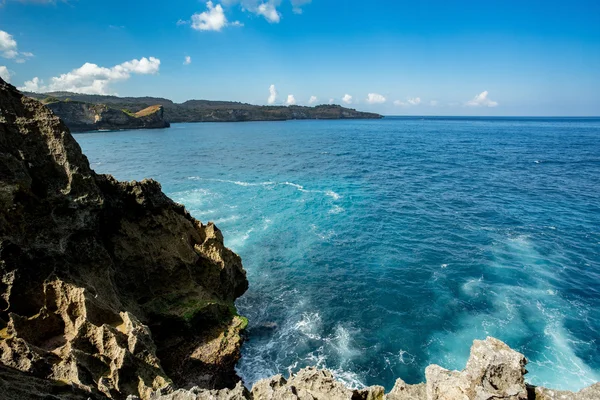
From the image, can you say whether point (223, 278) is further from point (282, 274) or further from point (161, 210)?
point (282, 274)

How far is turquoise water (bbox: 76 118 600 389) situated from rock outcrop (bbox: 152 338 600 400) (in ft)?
34.6

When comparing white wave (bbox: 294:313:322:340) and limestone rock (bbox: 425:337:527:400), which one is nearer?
limestone rock (bbox: 425:337:527:400)

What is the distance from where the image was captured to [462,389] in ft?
30.3

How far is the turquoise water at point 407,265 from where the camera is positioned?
72.4ft

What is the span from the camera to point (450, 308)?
26078 millimetres

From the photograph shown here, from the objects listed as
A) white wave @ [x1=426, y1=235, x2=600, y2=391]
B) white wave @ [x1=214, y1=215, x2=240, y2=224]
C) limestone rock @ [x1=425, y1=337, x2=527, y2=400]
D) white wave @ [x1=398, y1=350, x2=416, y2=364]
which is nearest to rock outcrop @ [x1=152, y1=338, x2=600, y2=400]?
limestone rock @ [x1=425, y1=337, x2=527, y2=400]

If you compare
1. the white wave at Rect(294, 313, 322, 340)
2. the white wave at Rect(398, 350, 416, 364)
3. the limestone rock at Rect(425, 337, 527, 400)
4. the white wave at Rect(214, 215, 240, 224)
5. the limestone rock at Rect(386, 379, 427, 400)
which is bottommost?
the white wave at Rect(398, 350, 416, 364)

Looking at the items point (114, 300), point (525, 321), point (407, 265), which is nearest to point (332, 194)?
point (407, 265)

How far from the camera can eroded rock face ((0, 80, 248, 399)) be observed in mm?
12688

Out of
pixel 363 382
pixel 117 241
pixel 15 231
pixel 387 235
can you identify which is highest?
pixel 15 231

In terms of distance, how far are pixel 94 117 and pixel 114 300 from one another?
195 m

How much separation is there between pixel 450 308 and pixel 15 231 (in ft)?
94.0

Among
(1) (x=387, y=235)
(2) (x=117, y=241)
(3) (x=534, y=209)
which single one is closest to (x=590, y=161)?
(3) (x=534, y=209)

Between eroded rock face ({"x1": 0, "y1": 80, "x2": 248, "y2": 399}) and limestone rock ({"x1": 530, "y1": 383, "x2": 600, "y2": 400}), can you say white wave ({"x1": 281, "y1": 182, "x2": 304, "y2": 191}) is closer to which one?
eroded rock face ({"x1": 0, "y1": 80, "x2": 248, "y2": 399})
